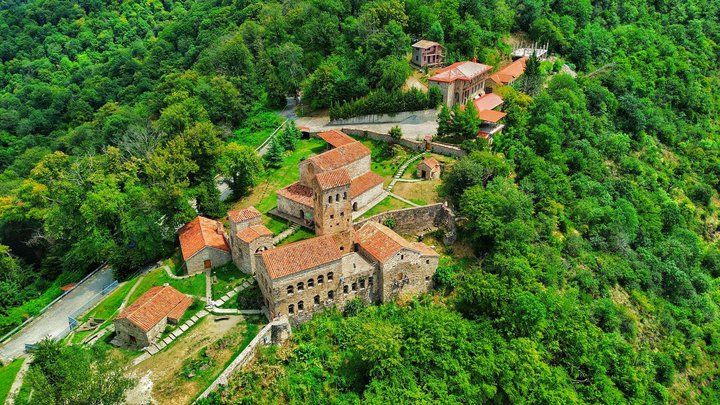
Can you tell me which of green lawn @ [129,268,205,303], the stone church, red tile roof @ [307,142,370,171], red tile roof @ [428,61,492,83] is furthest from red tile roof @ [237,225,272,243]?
red tile roof @ [428,61,492,83]

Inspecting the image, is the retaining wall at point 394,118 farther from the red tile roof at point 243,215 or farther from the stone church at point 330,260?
the red tile roof at point 243,215

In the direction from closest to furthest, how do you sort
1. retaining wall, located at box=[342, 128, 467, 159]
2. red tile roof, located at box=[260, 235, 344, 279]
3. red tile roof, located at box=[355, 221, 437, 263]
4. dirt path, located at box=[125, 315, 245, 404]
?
dirt path, located at box=[125, 315, 245, 404] → red tile roof, located at box=[260, 235, 344, 279] → red tile roof, located at box=[355, 221, 437, 263] → retaining wall, located at box=[342, 128, 467, 159]

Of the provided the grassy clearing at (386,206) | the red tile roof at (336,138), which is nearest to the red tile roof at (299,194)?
the grassy clearing at (386,206)

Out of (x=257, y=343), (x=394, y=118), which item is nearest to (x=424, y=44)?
(x=394, y=118)

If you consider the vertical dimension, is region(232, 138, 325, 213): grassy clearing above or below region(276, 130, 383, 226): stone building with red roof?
below

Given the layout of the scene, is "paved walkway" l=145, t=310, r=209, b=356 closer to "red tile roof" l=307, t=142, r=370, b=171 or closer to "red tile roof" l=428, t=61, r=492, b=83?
"red tile roof" l=307, t=142, r=370, b=171

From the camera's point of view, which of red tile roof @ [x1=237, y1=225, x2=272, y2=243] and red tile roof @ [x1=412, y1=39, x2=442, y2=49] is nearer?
red tile roof @ [x1=237, y1=225, x2=272, y2=243]

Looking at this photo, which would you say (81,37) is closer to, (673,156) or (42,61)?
(42,61)
